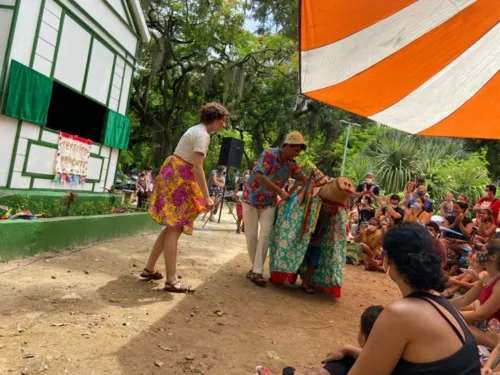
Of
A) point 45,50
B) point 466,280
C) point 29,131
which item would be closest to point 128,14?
point 45,50

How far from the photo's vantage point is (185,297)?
11.5 ft

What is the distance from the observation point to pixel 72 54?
672cm

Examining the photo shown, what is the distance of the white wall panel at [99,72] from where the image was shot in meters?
7.36

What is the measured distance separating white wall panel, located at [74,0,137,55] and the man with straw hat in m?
4.63

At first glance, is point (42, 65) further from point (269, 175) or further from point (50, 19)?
point (269, 175)

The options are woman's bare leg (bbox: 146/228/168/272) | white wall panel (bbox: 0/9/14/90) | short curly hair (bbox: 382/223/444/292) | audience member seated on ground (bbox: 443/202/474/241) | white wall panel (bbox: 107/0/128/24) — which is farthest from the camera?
white wall panel (bbox: 107/0/128/24)

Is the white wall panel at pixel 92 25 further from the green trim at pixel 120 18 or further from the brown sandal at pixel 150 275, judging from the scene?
the brown sandal at pixel 150 275

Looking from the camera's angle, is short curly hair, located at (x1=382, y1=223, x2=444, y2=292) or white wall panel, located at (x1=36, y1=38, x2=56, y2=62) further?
white wall panel, located at (x1=36, y1=38, x2=56, y2=62)

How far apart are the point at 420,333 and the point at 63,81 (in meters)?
6.74

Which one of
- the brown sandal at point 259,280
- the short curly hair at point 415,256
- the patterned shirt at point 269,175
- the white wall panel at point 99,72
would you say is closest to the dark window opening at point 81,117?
the white wall panel at point 99,72

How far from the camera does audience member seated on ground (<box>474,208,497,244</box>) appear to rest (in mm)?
5863

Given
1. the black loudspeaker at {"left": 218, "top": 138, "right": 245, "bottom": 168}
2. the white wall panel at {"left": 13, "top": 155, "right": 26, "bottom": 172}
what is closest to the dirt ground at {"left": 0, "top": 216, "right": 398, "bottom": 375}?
the white wall panel at {"left": 13, "top": 155, "right": 26, "bottom": 172}

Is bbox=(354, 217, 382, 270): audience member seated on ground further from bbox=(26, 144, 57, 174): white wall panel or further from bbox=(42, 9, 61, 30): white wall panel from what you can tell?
bbox=(42, 9, 61, 30): white wall panel

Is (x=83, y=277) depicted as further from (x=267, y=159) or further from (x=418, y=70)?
(x=418, y=70)
